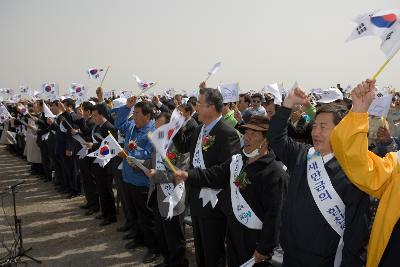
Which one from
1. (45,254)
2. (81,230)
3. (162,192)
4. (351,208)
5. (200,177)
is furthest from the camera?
(81,230)

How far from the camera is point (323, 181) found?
2771 millimetres

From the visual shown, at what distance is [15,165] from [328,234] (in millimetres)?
14435

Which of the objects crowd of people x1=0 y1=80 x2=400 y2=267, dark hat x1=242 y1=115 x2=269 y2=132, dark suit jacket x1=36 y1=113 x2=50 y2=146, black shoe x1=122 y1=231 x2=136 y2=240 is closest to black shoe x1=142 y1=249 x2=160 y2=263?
crowd of people x1=0 y1=80 x2=400 y2=267

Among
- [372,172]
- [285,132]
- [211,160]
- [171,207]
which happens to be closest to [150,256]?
[171,207]

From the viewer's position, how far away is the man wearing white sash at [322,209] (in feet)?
8.55

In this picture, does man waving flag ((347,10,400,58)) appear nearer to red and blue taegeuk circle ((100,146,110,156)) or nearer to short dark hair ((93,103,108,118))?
Answer: red and blue taegeuk circle ((100,146,110,156))

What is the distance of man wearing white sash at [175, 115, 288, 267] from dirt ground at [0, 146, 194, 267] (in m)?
2.22

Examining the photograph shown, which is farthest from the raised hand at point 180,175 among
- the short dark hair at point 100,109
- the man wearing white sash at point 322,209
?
the short dark hair at point 100,109

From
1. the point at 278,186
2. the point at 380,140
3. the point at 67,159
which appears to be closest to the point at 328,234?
the point at 278,186

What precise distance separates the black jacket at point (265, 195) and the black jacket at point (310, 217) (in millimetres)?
289

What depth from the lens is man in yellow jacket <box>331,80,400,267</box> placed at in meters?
2.14

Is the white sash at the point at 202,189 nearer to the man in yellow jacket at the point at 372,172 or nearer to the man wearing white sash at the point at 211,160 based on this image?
the man wearing white sash at the point at 211,160

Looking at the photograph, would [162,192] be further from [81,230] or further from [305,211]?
[81,230]

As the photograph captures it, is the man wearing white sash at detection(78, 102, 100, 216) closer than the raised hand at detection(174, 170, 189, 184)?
No
